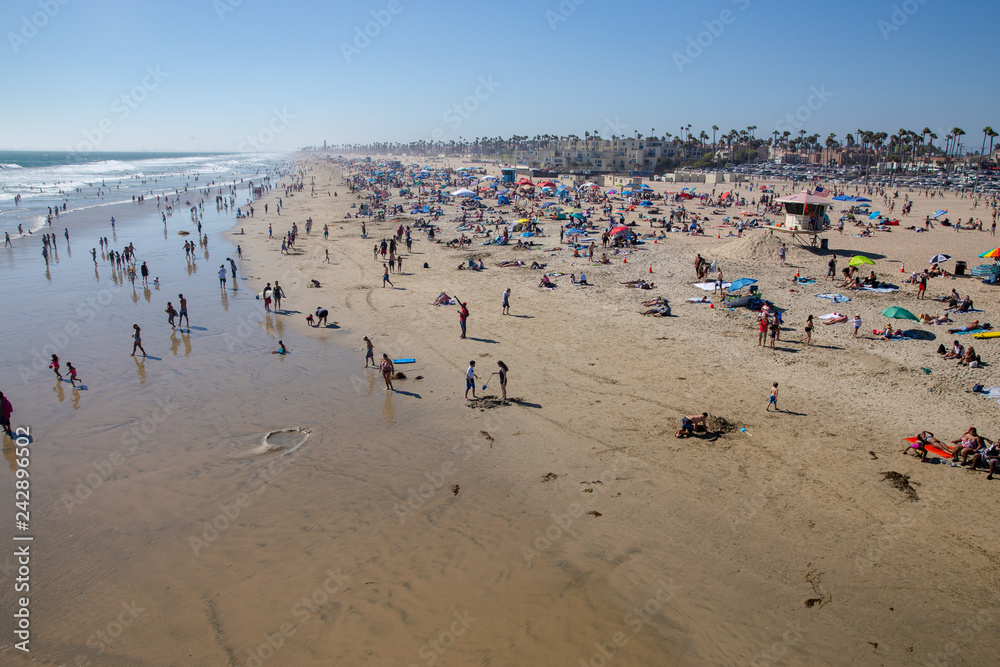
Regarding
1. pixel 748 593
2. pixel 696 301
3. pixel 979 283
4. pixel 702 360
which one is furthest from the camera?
pixel 979 283

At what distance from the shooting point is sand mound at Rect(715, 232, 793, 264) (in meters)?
26.4

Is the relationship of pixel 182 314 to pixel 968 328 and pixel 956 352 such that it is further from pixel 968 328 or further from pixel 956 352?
pixel 968 328

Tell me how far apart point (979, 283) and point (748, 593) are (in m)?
22.6

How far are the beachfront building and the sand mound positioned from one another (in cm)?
7297

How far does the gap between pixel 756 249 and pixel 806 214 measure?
12.1ft

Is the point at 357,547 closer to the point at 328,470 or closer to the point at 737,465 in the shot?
the point at 328,470

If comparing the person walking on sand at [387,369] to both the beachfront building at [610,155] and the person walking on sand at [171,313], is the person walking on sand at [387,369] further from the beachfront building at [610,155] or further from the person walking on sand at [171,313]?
the beachfront building at [610,155]

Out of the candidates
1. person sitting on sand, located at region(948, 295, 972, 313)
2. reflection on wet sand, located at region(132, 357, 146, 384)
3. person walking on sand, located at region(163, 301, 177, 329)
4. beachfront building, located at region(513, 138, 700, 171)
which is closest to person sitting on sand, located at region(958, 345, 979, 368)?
person sitting on sand, located at region(948, 295, 972, 313)

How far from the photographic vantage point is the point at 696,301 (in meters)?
20.3

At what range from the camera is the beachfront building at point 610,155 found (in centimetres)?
10031

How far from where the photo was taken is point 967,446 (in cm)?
967

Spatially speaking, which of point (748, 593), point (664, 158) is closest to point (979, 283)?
point (748, 593)

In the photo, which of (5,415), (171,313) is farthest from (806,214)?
(5,415)

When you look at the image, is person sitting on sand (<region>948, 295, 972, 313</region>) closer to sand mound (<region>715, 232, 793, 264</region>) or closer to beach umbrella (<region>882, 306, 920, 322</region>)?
beach umbrella (<region>882, 306, 920, 322</region>)
